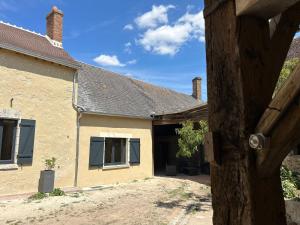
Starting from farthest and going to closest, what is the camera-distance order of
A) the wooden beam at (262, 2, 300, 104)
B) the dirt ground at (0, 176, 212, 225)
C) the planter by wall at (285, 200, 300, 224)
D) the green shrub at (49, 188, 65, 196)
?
the green shrub at (49, 188, 65, 196), the dirt ground at (0, 176, 212, 225), the planter by wall at (285, 200, 300, 224), the wooden beam at (262, 2, 300, 104)

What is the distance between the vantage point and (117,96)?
552 inches

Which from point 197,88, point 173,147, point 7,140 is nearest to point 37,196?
point 7,140

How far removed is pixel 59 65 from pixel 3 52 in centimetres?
211

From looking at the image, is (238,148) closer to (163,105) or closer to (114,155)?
(114,155)

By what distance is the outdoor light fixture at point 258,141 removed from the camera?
1.28m

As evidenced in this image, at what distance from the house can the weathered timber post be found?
347 inches

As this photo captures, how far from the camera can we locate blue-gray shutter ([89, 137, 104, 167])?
11.0m

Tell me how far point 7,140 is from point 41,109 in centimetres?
159

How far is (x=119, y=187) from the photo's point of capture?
430 inches

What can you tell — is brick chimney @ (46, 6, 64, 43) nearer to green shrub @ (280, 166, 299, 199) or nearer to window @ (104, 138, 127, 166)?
window @ (104, 138, 127, 166)

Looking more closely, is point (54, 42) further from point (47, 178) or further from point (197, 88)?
point (197, 88)

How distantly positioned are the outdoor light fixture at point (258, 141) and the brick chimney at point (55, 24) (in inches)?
495

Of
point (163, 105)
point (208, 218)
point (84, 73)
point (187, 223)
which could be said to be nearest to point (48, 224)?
point (187, 223)

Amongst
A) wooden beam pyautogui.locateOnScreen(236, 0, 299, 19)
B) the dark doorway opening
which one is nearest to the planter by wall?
wooden beam pyautogui.locateOnScreen(236, 0, 299, 19)
